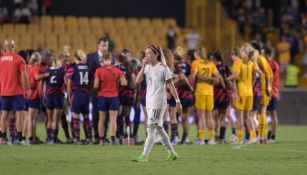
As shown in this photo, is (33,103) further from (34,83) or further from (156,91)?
(156,91)

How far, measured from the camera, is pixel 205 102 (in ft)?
85.0

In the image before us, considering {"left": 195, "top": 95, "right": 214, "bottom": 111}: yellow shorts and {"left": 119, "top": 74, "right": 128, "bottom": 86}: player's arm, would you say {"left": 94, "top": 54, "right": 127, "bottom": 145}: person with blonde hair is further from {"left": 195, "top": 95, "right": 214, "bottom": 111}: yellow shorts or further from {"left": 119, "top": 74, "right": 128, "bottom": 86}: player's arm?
{"left": 195, "top": 95, "right": 214, "bottom": 111}: yellow shorts

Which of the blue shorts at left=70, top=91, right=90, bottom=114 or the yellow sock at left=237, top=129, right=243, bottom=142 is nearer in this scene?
the blue shorts at left=70, top=91, right=90, bottom=114

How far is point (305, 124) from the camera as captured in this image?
121 feet

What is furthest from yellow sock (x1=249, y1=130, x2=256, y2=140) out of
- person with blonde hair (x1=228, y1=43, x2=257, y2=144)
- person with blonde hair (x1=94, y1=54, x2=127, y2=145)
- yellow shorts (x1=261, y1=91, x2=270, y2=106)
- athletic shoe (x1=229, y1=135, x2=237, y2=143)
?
person with blonde hair (x1=94, y1=54, x2=127, y2=145)

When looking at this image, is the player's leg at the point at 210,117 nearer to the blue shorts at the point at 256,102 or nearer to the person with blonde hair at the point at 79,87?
the blue shorts at the point at 256,102

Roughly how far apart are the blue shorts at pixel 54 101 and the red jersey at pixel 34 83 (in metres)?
0.28

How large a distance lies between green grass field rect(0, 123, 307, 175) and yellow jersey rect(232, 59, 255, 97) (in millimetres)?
1431

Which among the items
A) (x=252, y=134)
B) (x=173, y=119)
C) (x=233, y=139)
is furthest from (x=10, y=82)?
(x=233, y=139)

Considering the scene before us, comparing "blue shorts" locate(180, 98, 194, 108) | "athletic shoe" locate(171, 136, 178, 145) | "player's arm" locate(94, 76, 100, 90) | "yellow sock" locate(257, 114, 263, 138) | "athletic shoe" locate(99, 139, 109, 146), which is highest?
"player's arm" locate(94, 76, 100, 90)

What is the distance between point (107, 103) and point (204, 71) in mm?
2492

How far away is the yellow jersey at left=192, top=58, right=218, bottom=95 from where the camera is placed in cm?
2577

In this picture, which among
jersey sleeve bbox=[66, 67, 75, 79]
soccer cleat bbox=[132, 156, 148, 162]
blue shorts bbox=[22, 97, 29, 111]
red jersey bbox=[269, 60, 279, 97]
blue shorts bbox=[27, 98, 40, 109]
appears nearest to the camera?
soccer cleat bbox=[132, 156, 148, 162]

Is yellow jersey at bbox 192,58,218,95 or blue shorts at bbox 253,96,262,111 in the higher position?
yellow jersey at bbox 192,58,218,95
